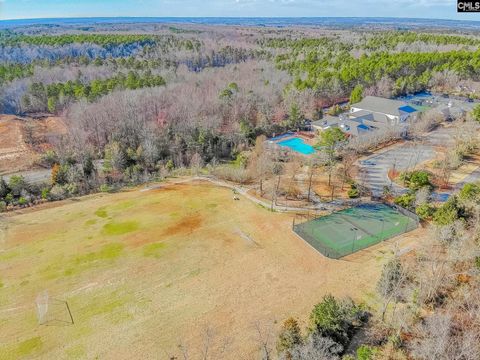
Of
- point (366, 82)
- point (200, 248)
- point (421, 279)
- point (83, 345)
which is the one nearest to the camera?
point (83, 345)

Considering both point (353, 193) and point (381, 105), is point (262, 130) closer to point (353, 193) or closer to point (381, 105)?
point (381, 105)

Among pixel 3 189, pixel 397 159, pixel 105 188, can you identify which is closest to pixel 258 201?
pixel 105 188

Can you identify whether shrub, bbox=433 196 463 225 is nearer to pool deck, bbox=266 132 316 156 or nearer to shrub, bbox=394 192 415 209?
shrub, bbox=394 192 415 209

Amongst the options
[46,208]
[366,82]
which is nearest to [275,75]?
[366,82]

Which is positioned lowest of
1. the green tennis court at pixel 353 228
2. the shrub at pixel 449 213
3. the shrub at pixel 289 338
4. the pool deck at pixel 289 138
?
the green tennis court at pixel 353 228

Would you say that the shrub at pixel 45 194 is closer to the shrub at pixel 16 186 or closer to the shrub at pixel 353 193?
the shrub at pixel 16 186

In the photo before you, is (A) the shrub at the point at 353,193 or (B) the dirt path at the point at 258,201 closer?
(B) the dirt path at the point at 258,201

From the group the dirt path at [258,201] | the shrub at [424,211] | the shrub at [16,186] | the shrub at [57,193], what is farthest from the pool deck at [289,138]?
the shrub at [16,186]

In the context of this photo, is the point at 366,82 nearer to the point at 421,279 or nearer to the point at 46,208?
the point at 421,279
